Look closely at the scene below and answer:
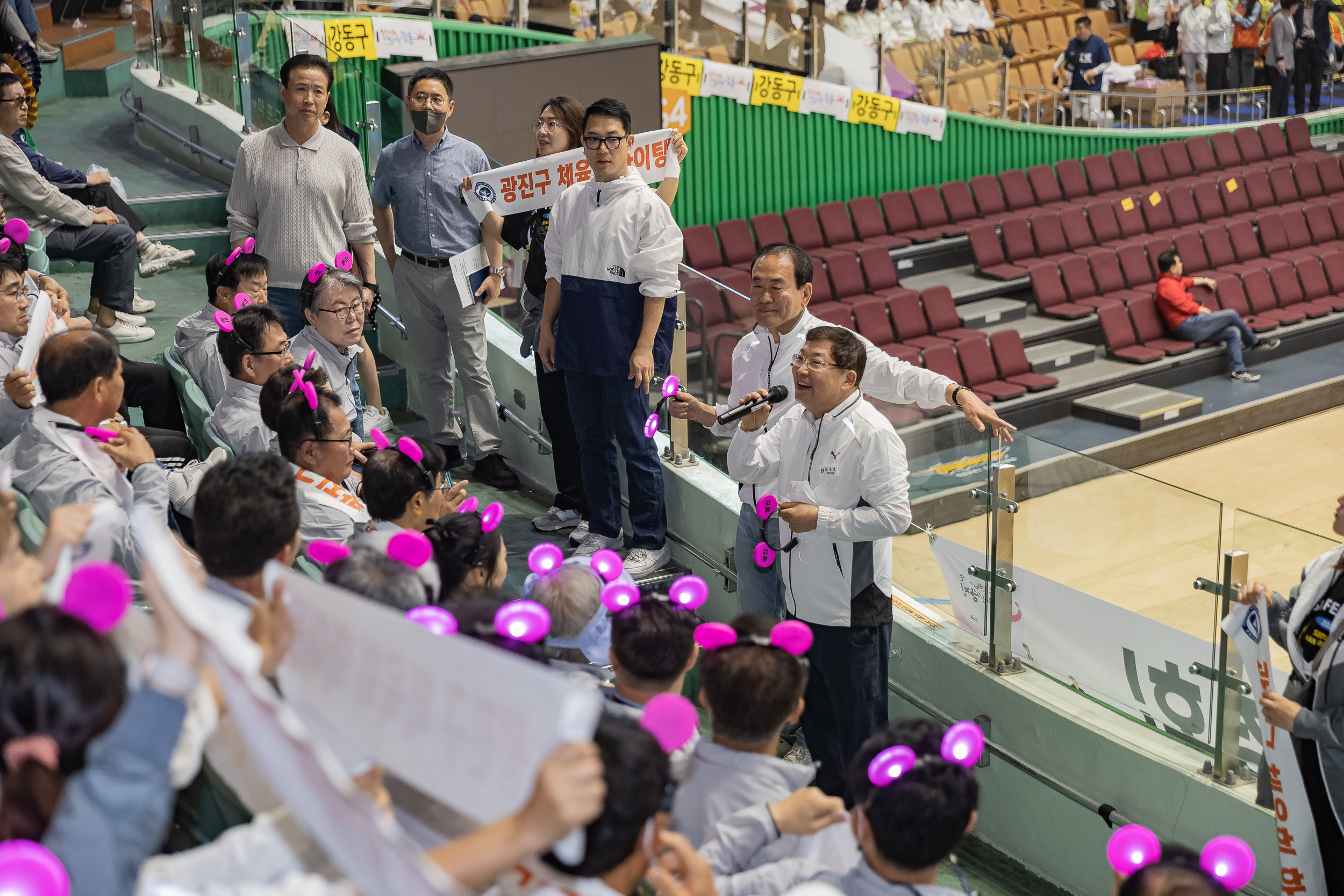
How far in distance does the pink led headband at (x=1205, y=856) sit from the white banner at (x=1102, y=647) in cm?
160

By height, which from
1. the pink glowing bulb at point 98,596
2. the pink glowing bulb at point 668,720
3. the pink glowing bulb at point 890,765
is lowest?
the pink glowing bulb at point 890,765

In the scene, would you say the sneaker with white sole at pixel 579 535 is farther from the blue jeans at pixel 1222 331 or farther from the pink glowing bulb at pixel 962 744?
the blue jeans at pixel 1222 331

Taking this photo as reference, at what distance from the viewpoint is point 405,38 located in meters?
8.68

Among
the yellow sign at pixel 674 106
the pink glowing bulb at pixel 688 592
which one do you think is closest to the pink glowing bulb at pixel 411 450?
the pink glowing bulb at pixel 688 592

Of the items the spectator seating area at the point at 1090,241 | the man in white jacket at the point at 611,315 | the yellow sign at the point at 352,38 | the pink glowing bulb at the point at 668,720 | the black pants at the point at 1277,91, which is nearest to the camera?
the pink glowing bulb at the point at 668,720

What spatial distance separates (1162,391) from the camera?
956cm

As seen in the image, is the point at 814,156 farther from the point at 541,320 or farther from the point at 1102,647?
the point at 1102,647

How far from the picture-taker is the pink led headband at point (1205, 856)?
2.08m

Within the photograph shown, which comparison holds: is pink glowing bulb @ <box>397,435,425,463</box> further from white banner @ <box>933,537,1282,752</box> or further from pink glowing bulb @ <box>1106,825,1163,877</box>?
white banner @ <box>933,537,1282,752</box>

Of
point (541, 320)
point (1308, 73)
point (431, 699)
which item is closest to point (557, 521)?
point (541, 320)

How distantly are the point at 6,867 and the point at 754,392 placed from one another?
2.57 m

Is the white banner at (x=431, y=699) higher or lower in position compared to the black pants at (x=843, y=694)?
higher

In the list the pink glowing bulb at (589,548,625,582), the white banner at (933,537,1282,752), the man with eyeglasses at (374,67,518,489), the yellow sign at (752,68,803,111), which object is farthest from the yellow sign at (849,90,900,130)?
the pink glowing bulb at (589,548,625,582)

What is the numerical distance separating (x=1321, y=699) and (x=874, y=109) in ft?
29.3
